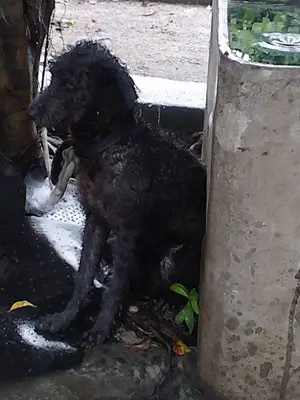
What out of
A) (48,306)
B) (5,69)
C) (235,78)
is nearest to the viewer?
(235,78)

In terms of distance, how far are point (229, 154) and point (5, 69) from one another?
1882 mm

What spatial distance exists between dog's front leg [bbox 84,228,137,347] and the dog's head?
1.85 ft

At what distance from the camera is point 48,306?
12.9 feet

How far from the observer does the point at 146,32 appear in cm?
789

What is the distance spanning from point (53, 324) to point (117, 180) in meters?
0.73

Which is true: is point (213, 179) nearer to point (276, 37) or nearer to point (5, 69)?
point (276, 37)

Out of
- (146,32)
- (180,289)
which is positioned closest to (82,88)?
(180,289)

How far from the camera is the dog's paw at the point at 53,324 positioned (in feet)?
12.4

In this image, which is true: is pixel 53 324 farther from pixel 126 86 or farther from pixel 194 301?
pixel 126 86

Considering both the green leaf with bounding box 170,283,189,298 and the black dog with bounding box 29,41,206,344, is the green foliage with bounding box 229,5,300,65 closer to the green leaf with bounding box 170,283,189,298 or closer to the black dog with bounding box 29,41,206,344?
the black dog with bounding box 29,41,206,344

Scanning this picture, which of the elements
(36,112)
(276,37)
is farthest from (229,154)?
(36,112)

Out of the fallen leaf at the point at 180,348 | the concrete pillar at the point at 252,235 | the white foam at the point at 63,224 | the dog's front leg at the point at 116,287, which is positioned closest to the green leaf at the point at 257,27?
the concrete pillar at the point at 252,235

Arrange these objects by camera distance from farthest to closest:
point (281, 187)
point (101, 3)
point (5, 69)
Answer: point (101, 3)
point (5, 69)
point (281, 187)

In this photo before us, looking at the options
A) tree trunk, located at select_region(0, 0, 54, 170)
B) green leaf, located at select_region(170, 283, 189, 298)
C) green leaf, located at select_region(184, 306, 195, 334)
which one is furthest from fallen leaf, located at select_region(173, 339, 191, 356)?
tree trunk, located at select_region(0, 0, 54, 170)
